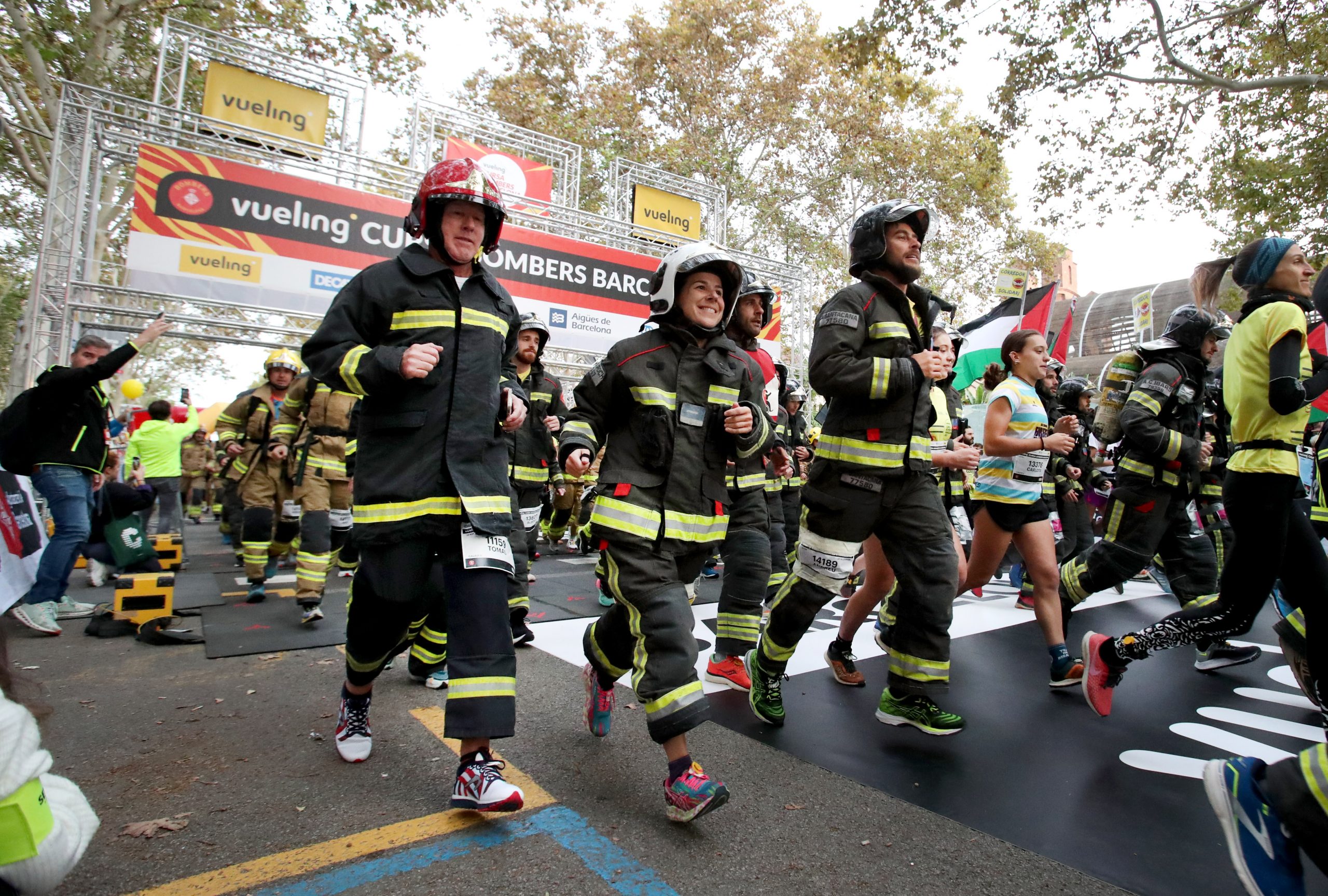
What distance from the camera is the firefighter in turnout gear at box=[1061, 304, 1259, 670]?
168 inches

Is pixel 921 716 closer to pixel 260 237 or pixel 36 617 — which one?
Result: pixel 36 617

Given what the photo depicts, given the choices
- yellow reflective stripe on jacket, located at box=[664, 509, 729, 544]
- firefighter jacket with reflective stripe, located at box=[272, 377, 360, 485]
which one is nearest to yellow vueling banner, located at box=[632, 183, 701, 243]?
firefighter jacket with reflective stripe, located at box=[272, 377, 360, 485]

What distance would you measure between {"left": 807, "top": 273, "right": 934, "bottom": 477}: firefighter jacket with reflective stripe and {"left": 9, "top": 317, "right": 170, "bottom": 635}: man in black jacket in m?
4.36

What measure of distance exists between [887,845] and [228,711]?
9.36 ft

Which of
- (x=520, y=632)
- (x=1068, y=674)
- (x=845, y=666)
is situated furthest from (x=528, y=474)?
(x=1068, y=674)

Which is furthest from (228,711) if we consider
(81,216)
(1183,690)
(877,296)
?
(81,216)

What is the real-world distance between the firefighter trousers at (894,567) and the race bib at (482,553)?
129 cm

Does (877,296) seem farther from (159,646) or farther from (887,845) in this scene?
(159,646)

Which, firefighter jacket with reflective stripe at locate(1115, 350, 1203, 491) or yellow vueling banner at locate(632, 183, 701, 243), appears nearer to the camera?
firefighter jacket with reflective stripe at locate(1115, 350, 1203, 491)

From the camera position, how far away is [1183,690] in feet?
13.4

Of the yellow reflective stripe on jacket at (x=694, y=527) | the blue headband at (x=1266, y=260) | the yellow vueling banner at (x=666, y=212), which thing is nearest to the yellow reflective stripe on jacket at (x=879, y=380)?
the yellow reflective stripe on jacket at (x=694, y=527)

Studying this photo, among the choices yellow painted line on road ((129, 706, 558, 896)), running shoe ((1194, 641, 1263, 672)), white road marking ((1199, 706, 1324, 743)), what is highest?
running shoe ((1194, 641, 1263, 672))

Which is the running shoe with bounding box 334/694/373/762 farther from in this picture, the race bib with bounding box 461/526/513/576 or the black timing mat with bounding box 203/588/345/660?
the black timing mat with bounding box 203/588/345/660

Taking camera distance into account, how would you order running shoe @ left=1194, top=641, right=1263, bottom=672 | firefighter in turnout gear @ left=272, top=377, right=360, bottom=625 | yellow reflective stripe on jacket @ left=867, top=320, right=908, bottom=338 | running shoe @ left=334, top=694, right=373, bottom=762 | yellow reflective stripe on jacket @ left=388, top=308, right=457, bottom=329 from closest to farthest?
yellow reflective stripe on jacket @ left=388, top=308, right=457, bottom=329 → running shoe @ left=334, top=694, right=373, bottom=762 → yellow reflective stripe on jacket @ left=867, top=320, right=908, bottom=338 → running shoe @ left=1194, top=641, right=1263, bottom=672 → firefighter in turnout gear @ left=272, top=377, right=360, bottom=625
